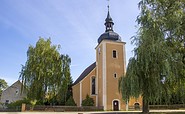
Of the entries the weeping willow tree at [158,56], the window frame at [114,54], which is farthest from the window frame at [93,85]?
the weeping willow tree at [158,56]

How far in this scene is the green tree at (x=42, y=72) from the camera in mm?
27938

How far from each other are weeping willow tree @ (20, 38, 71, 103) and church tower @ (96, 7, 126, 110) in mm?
5248

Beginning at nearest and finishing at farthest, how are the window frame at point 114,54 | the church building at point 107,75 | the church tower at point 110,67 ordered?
the church tower at point 110,67, the church building at point 107,75, the window frame at point 114,54

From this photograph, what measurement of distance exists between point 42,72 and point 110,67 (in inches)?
367

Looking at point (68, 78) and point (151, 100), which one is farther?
point (68, 78)

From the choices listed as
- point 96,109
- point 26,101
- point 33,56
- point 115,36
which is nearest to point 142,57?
point 96,109

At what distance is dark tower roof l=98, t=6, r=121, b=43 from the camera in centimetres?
3044

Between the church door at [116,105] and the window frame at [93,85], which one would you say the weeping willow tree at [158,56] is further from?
the window frame at [93,85]

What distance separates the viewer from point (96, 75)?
31.3 meters

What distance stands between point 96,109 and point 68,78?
21.7 ft

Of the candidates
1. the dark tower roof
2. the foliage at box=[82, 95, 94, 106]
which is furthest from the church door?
the dark tower roof

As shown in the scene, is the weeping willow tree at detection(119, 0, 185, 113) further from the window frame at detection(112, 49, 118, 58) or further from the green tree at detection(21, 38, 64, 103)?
the green tree at detection(21, 38, 64, 103)

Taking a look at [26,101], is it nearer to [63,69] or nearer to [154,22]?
[63,69]

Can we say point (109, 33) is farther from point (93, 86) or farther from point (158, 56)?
point (158, 56)
